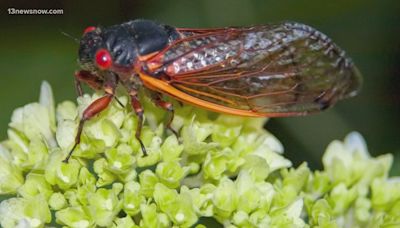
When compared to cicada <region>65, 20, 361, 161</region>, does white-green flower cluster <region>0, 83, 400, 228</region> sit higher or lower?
lower

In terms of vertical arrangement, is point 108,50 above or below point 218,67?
above

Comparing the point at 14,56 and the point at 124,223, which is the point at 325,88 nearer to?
the point at 124,223

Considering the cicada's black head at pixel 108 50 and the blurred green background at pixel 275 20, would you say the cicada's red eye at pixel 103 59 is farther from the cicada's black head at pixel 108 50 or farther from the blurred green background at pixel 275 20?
the blurred green background at pixel 275 20

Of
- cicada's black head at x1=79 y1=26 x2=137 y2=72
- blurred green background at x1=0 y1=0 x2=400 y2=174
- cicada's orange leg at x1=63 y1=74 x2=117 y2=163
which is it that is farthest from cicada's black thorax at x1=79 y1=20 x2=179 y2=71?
blurred green background at x1=0 y1=0 x2=400 y2=174

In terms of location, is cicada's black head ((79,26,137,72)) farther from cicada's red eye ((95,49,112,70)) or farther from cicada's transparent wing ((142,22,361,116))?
cicada's transparent wing ((142,22,361,116))

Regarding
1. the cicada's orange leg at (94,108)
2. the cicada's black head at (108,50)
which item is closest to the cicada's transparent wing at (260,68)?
the cicada's black head at (108,50)

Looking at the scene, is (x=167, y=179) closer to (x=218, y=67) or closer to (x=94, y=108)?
(x=94, y=108)

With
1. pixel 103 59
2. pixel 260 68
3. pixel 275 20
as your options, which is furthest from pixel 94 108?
pixel 275 20
